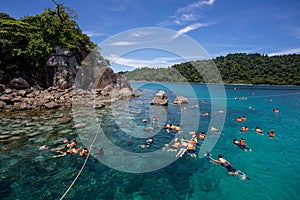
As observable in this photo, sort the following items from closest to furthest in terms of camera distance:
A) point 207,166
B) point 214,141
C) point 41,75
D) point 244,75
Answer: point 207,166, point 214,141, point 41,75, point 244,75

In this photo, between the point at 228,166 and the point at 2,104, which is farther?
the point at 2,104

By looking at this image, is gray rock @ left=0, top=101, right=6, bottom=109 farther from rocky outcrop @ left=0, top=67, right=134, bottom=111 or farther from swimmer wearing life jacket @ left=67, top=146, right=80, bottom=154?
swimmer wearing life jacket @ left=67, top=146, right=80, bottom=154

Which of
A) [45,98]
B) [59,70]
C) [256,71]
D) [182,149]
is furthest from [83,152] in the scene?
[256,71]

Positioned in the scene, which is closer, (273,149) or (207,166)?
(207,166)

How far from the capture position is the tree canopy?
23.9m

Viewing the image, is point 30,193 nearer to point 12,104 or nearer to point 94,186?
point 94,186

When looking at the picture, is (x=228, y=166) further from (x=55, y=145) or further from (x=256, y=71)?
(x=256, y=71)

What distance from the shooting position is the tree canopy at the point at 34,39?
2394 cm

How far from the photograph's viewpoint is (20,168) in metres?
8.44

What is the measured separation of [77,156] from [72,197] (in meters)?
3.76

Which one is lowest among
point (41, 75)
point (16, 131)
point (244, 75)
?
point (16, 131)

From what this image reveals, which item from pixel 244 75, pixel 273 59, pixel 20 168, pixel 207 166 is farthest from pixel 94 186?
pixel 273 59

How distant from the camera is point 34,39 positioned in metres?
25.7

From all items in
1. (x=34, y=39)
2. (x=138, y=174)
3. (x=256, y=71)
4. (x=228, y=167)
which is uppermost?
(x=256, y=71)
